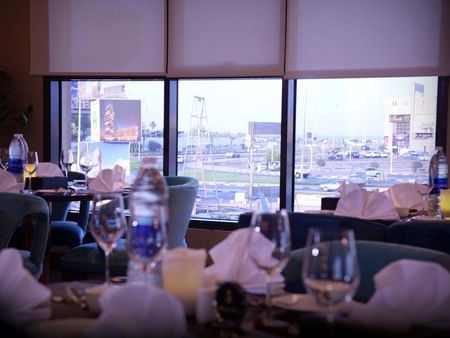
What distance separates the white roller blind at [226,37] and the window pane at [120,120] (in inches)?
18.8

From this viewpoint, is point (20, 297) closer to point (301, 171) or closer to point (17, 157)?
point (17, 157)

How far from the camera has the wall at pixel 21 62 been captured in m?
5.68

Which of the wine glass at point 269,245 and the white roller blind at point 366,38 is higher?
the white roller blind at point 366,38

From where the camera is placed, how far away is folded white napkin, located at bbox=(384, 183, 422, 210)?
369 cm

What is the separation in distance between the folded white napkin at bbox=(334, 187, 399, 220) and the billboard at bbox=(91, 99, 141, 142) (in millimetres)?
2818

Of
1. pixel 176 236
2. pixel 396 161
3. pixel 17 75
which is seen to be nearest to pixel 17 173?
pixel 176 236

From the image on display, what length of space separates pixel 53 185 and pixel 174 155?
165 centimetres

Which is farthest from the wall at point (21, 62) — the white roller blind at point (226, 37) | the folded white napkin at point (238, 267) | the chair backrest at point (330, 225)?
the folded white napkin at point (238, 267)

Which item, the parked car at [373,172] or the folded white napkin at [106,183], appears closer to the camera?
the folded white napkin at [106,183]

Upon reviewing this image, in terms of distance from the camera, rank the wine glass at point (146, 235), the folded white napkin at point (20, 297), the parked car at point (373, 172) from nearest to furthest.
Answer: the folded white napkin at point (20, 297)
the wine glass at point (146, 235)
the parked car at point (373, 172)

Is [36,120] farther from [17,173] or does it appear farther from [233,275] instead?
[233,275]

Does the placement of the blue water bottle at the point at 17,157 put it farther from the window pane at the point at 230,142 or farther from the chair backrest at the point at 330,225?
the chair backrest at the point at 330,225

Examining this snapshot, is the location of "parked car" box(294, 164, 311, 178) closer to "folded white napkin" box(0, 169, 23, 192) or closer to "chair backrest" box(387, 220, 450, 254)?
"folded white napkin" box(0, 169, 23, 192)

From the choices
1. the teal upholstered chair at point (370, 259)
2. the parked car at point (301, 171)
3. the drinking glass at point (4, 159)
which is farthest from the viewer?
the parked car at point (301, 171)
